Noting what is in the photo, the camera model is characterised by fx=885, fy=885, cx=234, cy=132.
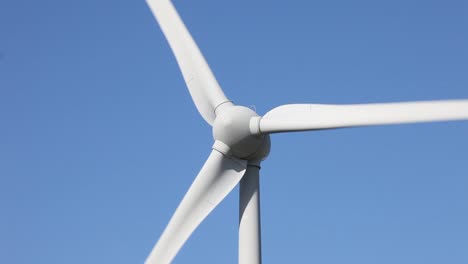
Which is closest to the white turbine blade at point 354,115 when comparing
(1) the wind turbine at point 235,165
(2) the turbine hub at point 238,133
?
(1) the wind turbine at point 235,165

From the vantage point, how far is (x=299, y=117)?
19984 millimetres

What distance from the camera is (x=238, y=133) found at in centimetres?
2047

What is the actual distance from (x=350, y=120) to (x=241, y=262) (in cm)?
428

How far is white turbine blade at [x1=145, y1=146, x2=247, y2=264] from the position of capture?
67.2 ft

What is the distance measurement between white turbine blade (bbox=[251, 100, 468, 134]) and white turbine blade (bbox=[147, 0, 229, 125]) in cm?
158

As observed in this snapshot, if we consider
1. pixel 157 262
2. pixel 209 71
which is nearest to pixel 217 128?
pixel 209 71

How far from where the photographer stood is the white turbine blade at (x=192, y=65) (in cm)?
2159

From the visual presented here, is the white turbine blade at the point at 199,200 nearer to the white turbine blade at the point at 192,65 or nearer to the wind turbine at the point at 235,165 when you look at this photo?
the wind turbine at the point at 235,165

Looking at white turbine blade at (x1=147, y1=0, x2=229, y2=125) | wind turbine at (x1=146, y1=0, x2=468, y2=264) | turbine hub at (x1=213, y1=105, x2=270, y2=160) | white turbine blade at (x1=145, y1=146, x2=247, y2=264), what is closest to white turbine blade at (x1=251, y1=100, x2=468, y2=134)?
wind turbine at (x1=146, y1=0, x2=468, y2=264)

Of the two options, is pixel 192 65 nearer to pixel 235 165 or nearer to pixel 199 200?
pixel 235 165

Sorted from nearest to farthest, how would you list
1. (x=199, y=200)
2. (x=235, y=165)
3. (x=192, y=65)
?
1. (x=199, y=200)
2. (x=235, y=165)
3. (x=192, y=65)

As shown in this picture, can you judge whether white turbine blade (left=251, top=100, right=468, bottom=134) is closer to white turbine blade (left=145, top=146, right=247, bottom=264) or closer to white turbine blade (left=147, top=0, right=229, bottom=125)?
white turbine blade (left=145, top=146, right=247, bottom=264)

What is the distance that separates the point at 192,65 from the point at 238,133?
2.65 m


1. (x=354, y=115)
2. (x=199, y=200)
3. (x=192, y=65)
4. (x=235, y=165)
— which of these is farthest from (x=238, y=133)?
(x=354, y=115)
